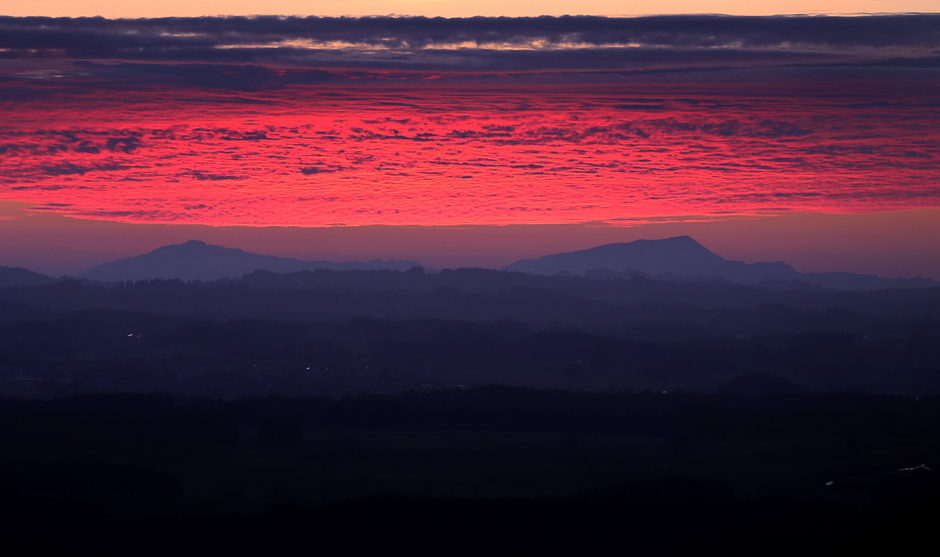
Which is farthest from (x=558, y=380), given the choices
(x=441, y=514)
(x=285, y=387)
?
(x=441, y=514)

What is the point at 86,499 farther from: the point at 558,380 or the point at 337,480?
the point at 558,380

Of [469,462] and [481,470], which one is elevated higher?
[481,470]

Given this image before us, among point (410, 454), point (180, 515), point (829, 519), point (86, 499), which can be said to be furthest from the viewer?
point (410, 454)

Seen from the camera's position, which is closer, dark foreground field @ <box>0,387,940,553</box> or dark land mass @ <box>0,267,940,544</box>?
dark foreground field @ <box>0,387,940,553</box>

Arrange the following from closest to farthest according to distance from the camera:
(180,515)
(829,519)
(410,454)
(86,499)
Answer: (829,519)
(180,515)
(86,499)
(410,454)

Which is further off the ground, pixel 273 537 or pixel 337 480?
pixel 273 537

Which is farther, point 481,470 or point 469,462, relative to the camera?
point 469,462

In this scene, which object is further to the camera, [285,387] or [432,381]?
[432,381]

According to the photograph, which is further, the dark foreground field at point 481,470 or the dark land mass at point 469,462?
the dark land mass at point 469,462
